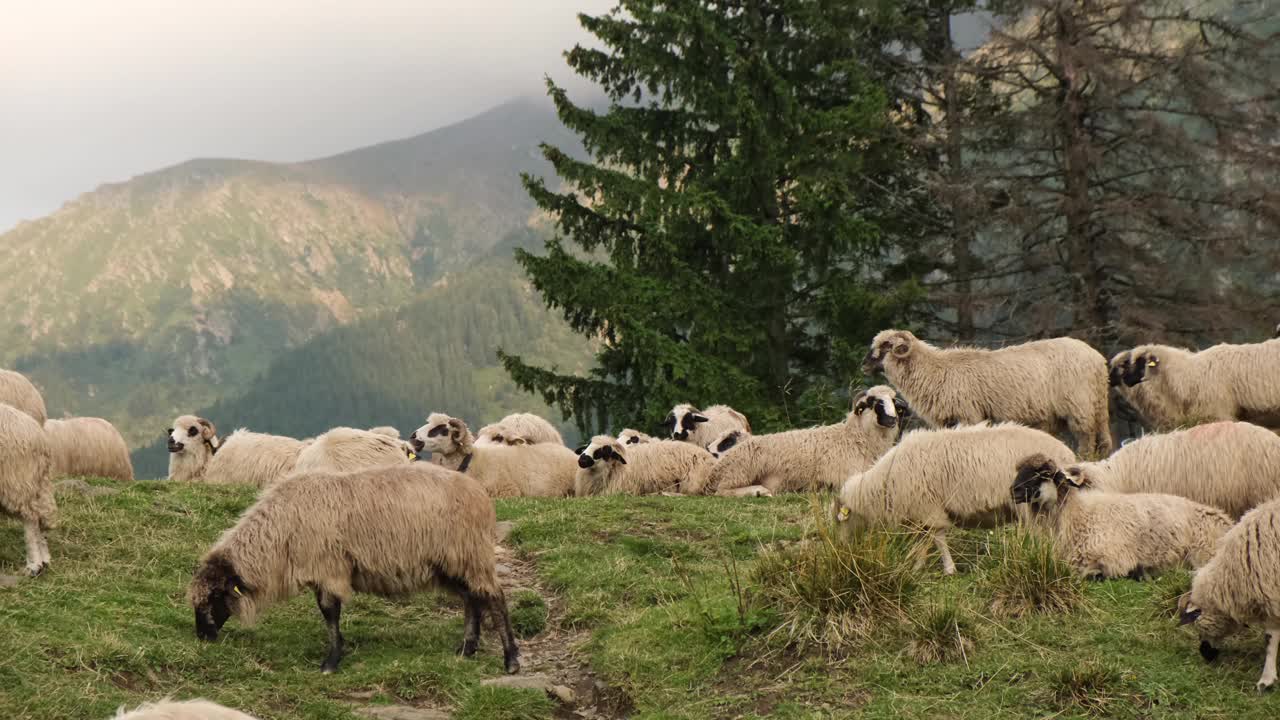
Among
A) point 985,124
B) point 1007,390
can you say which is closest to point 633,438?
point 1007,390

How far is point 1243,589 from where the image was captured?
6918 millimetres

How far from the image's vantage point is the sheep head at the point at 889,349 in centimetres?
1633

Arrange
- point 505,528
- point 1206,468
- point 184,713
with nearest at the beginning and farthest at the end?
point 184,713
point 1206,468
point 505,528

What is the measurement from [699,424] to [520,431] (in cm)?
338

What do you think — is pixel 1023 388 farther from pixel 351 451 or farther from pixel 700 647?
pixel 351 451

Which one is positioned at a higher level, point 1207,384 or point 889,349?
point 889,349

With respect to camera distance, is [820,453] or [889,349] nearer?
[820,453]

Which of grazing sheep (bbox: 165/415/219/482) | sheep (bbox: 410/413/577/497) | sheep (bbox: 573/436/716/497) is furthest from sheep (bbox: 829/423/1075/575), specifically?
grazing sheep (bbox: 165/415/219/482)

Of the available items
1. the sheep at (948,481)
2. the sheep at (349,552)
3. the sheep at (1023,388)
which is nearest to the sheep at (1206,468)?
the sheep at (948,481)

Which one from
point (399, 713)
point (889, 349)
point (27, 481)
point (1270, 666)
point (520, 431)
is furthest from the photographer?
point (520, 431)

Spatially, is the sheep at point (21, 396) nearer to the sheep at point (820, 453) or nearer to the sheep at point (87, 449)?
the sheep at point (87, 449)

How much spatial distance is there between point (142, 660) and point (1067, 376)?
495 inches

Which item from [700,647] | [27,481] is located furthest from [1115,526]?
[27,481]

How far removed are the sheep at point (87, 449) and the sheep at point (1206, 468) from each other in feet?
46.3
